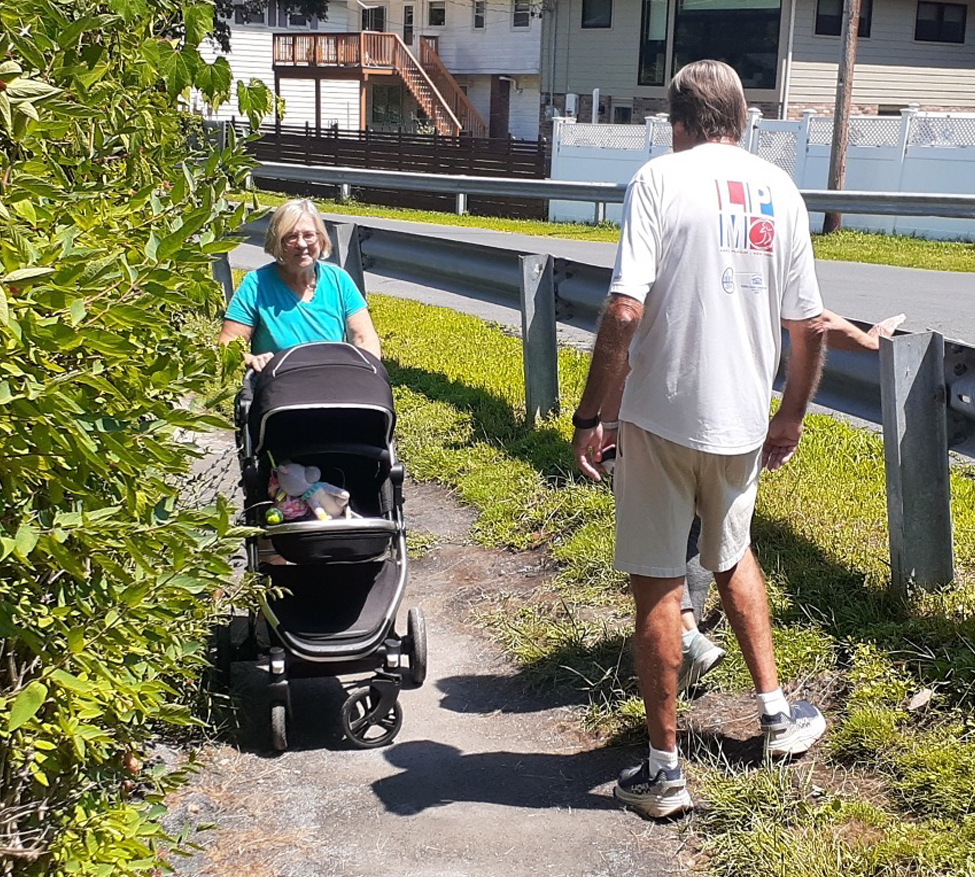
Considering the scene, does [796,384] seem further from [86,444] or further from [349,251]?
[349,251]

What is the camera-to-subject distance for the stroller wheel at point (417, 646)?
4914 mm

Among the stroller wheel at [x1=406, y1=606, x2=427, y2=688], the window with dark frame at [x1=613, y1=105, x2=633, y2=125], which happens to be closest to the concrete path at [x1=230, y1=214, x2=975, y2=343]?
the stroller wheel at [x1=406, y1=606, x2=427, y2=688]

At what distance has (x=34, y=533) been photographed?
2.11 metres

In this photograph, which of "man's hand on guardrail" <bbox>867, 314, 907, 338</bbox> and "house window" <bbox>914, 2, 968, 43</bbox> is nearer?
"man's hand on guardrail" <bbox>867, 314, 907, 338</bbox>

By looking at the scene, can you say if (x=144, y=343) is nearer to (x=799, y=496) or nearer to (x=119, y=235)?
(x=119, y=235)

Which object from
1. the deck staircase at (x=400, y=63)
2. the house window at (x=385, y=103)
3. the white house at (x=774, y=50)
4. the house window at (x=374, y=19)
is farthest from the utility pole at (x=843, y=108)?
the house window at (x=374, y=19)

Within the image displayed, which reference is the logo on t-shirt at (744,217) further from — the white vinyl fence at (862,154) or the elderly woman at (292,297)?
the white vinyl fence at (862,154)

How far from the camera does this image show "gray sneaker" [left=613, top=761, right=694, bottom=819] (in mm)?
3895

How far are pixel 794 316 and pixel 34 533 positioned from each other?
267cm

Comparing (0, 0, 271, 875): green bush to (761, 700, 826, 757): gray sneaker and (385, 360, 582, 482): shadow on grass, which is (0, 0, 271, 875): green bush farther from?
(385, 360, 582, 482): shadow on grass

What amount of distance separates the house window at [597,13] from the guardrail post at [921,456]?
1390 inches

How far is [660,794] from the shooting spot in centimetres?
390

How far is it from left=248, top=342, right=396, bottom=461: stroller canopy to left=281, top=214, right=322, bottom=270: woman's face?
38.3 inches

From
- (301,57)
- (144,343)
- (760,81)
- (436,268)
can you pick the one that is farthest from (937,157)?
(301,57)
